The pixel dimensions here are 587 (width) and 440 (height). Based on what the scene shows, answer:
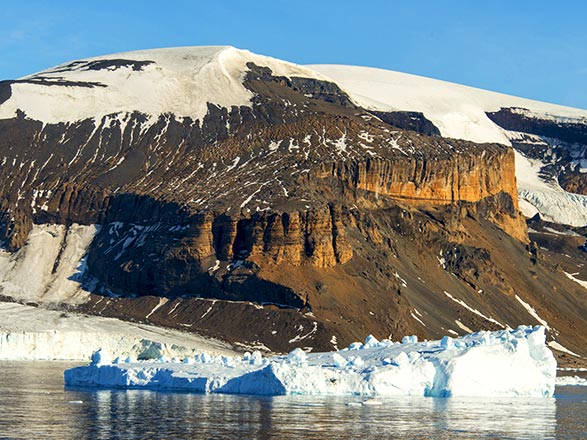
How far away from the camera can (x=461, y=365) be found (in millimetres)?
120188

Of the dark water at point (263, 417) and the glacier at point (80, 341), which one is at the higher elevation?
the glacier at point (80, 341)

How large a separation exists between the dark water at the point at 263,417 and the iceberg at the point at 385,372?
1.51 meters

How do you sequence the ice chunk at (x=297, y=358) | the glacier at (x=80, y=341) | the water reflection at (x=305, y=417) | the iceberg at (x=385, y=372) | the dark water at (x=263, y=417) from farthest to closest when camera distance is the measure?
the glacier at (x=80, y=341), the ice chunk at (x=297, y=358), the iceberg at (x=385, y=372), the water reflection at (x=305, y=417), the dark water at (x=263, y=417)

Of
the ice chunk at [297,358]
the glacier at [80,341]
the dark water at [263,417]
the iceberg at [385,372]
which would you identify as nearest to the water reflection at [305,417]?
the dark water at [263,417]

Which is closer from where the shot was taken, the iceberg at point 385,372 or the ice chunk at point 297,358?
the iceberg at point 385,372

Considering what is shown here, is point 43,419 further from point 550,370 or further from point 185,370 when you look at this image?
point 550,370

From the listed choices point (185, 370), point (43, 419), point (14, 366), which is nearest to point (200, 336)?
point (14, 366)

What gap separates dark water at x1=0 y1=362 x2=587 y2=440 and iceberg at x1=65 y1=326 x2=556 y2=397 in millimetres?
1506

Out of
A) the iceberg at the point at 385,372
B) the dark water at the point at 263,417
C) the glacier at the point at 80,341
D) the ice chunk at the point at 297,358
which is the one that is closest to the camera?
the dark water at the point at 263,417

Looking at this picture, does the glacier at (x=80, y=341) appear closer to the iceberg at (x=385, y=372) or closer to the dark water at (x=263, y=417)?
the iceberg at (x=385, y=372)

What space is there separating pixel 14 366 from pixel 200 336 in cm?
3813

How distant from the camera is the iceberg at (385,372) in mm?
118375

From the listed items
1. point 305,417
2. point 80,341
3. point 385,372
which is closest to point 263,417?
point 305,417

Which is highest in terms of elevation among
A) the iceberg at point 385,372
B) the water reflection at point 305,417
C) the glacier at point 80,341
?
the glacier at point 80,341
